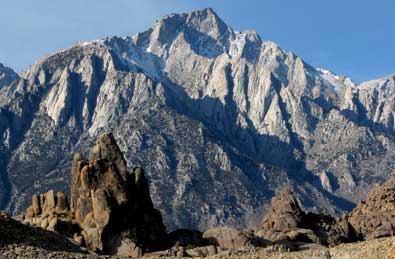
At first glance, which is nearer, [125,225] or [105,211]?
[125,225]

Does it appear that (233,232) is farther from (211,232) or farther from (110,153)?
(110,153)

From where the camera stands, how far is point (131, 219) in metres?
107

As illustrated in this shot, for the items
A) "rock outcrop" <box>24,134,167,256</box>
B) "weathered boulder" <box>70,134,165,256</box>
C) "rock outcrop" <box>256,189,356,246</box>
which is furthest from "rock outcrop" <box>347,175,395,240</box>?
"rock outcrop" <box>24,134,167,256</box>

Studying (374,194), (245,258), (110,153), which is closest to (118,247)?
(110,153)

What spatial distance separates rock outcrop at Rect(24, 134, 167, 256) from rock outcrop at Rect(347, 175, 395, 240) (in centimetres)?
4789

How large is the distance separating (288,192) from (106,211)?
59731 millimetres

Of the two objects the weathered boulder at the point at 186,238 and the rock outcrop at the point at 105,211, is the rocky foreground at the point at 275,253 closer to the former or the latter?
the rock outcrop at the point at 105,211

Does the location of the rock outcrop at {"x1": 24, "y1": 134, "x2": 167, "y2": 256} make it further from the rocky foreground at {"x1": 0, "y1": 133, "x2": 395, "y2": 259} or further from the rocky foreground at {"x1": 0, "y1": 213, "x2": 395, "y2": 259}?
the rocky foreground at {"x1": 0, "y1": 213, "x2": 395, "y2": 259}

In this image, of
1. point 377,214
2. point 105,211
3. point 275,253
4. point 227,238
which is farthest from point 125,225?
Answer: point 377,214

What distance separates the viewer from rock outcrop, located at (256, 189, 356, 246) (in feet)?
372

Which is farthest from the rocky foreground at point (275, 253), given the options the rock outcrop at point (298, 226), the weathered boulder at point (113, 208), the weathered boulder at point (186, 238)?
the rock outcrop at point (298, 226)

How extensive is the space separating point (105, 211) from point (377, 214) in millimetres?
74597

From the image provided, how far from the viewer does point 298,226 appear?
130m

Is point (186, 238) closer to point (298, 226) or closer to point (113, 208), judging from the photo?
point (113, 208)
